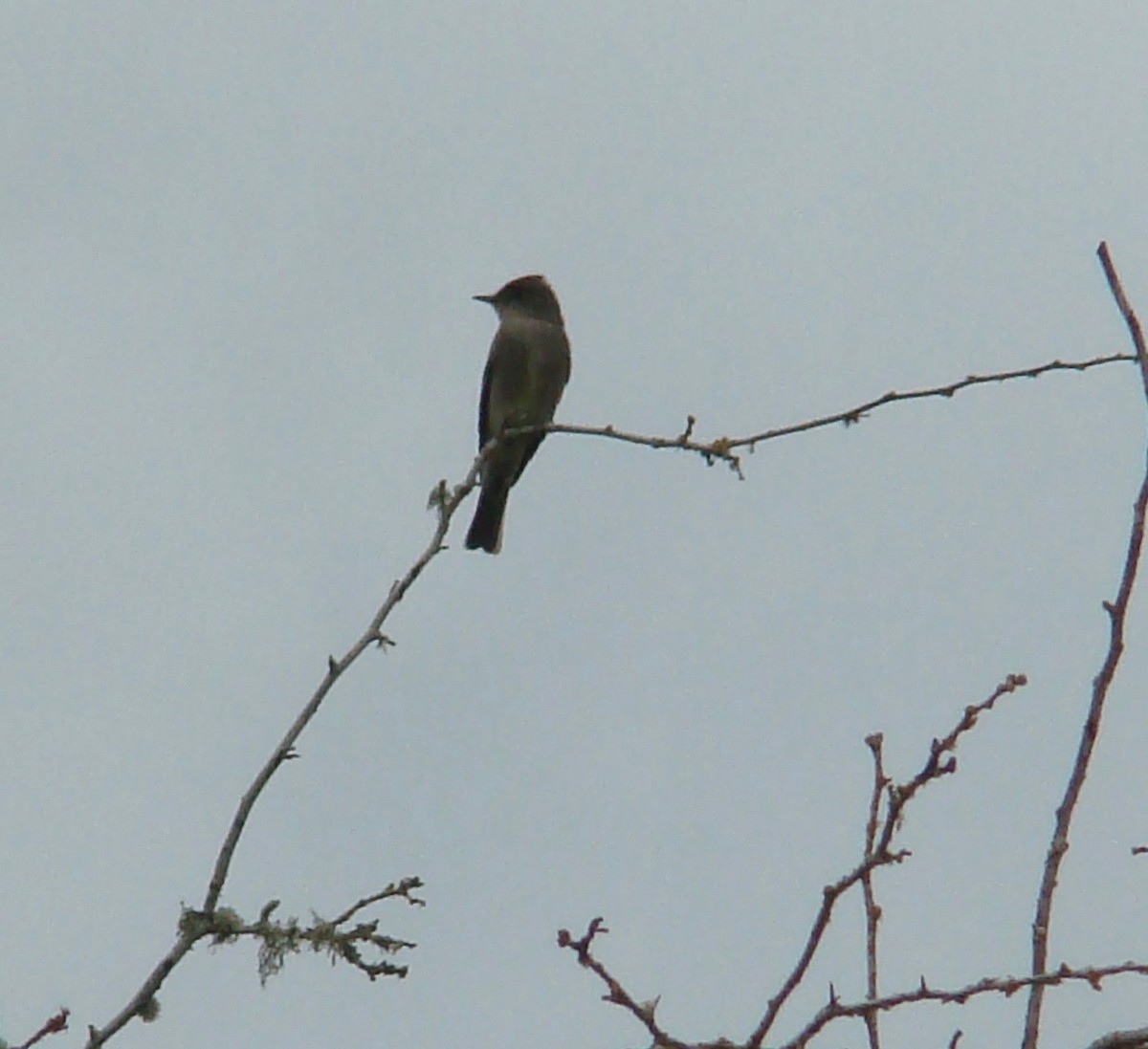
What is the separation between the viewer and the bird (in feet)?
35.7

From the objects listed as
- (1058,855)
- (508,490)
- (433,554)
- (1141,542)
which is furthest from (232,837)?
(508,490)

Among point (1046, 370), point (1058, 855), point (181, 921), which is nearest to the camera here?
point (1058, 855)

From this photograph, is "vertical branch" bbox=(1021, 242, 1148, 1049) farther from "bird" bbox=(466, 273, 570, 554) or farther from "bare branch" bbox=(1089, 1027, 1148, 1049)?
"bird" bbox=(466, 273, 570, 554)

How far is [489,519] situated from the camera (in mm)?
10828

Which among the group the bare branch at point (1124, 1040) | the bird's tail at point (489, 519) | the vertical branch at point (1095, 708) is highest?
the bird's tail at point (489, 519)

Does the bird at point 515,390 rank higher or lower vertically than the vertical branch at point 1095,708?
higher

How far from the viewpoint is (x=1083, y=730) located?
9.87ft

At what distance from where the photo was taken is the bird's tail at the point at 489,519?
1080 centimetres

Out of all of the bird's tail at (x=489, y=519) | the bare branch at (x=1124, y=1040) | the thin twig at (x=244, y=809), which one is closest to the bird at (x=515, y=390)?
the bird's tail at (x=489, y=519)

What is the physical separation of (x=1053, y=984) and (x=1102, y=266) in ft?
3.88

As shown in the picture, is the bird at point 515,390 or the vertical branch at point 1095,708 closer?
the vertical branch at point 1095,708

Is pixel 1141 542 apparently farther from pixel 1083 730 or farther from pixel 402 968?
pixel 402 968

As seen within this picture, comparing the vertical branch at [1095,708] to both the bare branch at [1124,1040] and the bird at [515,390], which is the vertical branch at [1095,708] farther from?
the bird at [515,390]

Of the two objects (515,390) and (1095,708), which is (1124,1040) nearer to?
(1095,708)
